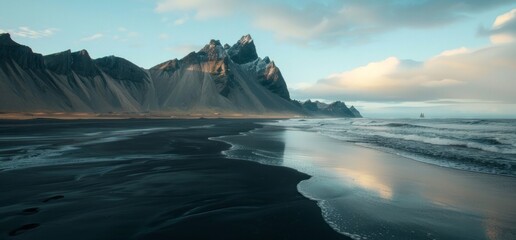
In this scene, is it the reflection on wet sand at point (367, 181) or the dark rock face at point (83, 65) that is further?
the dark rock face at point (83, 65)

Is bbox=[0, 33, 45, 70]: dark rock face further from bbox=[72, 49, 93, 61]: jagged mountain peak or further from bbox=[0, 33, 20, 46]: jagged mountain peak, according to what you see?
bbox=[72, 49, 93, 61]: jagged mountain peak

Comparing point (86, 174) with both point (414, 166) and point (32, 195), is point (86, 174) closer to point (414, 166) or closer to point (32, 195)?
point (32, 195)

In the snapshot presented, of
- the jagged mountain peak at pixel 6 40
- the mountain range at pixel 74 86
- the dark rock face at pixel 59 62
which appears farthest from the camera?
the dark rock face at pixel 59 62

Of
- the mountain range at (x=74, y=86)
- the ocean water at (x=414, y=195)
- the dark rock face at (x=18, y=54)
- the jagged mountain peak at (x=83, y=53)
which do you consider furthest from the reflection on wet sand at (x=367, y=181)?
the jagged mountain peak at (x=83, y=53)

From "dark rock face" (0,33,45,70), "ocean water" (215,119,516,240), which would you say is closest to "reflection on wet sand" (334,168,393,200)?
"ocean water" (215,119,516,240)

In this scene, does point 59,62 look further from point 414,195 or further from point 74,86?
point 414,195

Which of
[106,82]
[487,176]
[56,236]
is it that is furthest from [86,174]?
[106,82]

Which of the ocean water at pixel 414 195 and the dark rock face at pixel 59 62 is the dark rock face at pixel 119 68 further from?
the ocean water at pixel 414 195
